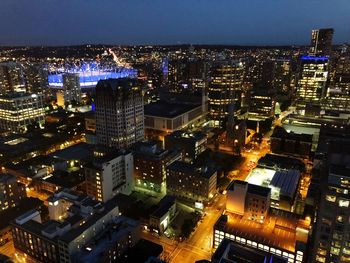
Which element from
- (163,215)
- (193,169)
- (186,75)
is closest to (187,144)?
(193,169)

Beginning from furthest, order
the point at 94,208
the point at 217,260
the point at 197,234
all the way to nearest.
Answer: the point at 197,234 < the point at 94,208 < the point at 217,260

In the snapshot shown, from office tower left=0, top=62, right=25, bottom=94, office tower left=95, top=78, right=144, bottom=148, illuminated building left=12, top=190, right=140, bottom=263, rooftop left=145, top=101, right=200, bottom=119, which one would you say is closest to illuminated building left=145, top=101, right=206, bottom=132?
rooftop left=145, top=101, right=200, bottom=119

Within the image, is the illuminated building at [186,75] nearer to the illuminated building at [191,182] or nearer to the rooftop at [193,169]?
the rooftop at [193,169]

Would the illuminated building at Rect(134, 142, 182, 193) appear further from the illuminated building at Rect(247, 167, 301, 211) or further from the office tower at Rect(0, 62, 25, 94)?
the office tower at Rect(0, 62, 25, 94)

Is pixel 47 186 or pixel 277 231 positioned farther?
pixel 47 186

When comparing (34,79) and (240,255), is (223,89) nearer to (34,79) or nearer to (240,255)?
(240,255)

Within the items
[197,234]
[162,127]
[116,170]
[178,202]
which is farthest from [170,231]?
[162,127]

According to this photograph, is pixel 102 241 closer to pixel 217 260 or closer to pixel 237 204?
pixel 217 260
